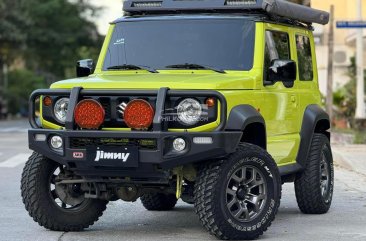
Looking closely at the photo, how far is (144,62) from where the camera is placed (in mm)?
10484

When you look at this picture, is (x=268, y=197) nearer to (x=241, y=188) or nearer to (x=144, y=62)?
(x=241, y=188)

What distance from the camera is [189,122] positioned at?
9.03 m

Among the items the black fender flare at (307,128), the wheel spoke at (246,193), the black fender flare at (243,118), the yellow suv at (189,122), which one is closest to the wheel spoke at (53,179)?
the yellow suv at (189,122)

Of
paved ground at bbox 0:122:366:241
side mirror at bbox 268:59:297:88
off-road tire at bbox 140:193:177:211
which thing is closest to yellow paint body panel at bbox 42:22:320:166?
side mirror at bbox 268:59:297:88

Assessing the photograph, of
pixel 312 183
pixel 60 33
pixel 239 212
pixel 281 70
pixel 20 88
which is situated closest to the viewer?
pixel 239 212

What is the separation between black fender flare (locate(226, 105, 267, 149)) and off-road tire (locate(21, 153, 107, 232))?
1.83m

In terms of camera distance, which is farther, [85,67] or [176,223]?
[176,223]

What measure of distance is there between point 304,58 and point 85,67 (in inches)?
97.5

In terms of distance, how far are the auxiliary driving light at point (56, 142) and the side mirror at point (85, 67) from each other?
1.43m

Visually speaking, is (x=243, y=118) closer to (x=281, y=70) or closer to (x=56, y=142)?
(x=281, y=70)

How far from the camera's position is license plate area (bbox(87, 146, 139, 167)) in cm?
907

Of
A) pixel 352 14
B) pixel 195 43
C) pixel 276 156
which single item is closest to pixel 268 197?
pixel 276 156

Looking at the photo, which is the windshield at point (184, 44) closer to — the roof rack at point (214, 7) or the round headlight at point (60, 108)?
the roof rack at point (214, 7)

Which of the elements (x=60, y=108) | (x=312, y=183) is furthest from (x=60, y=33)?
(x=60, y=108)
